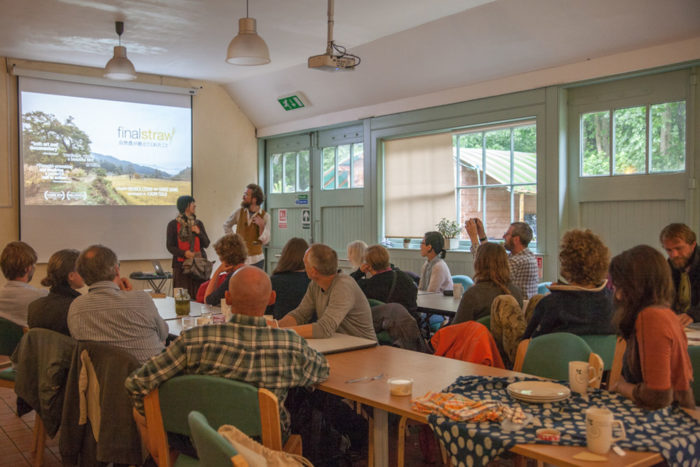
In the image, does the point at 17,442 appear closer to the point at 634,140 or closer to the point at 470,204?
the point at 470,204

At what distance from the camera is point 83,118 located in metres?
8.38

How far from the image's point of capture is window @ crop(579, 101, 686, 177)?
555cm

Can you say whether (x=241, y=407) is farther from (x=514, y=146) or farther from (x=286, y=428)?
(x=514, y=146)

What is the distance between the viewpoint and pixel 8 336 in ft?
12.3

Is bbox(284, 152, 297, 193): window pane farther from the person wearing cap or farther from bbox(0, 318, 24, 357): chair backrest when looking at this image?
bbox(0, 318, 24, 357): chair backrest

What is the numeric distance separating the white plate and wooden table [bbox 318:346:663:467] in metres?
0.28

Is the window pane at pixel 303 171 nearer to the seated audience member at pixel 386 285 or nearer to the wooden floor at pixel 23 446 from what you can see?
the seated audience member at pixel 386 285

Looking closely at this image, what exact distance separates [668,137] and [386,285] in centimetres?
303

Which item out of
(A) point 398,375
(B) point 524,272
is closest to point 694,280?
(B) point 524,272

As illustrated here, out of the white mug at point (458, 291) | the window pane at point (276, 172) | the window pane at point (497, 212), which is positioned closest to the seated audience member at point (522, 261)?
the white mug at point (458, 291)

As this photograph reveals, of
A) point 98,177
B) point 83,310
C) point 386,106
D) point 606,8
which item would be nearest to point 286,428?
point 83,310

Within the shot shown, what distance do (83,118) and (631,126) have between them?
6.63 meters

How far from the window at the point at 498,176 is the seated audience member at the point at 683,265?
2.35 m

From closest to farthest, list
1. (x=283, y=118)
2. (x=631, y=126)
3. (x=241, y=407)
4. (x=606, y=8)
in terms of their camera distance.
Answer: (x=241, y=407) < (x=606, y=8) < (x=631, y=126) < (x=283, y=118)
